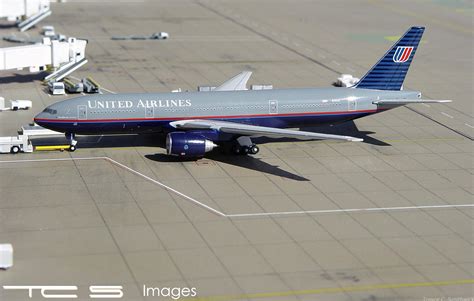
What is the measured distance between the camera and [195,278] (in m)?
35.1

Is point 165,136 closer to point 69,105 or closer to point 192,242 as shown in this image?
point 69,105

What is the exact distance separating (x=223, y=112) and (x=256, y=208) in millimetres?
10613

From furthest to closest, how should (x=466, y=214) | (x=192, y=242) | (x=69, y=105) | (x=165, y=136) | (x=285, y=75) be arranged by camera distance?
(x=285, y=75)
(x=165, y=136)
(x=69, y=105)
(x=466, y=214)
(x=192, y=242)

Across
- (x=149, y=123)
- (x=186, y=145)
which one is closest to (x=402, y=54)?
(x=186, y=145)

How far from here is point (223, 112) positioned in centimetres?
5219

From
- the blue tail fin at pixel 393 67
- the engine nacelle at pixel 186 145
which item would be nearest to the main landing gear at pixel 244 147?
the engine nacelle at pixel 186 145

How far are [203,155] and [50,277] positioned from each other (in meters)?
17.5

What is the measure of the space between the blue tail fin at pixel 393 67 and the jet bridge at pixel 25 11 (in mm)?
48948

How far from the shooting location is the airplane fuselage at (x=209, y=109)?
5031cm

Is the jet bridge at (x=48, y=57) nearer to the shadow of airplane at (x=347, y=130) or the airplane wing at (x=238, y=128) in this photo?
the airplane wing at (x=238, y=128)

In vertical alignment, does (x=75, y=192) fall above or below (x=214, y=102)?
below

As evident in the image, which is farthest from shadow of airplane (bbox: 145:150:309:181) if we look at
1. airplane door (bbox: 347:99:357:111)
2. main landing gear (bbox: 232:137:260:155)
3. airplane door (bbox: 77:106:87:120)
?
airplane door (bbox: 347:99:357:111)

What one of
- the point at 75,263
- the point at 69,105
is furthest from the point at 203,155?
the point at 75,263

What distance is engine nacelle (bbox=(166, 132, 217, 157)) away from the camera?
4941 centimetres
